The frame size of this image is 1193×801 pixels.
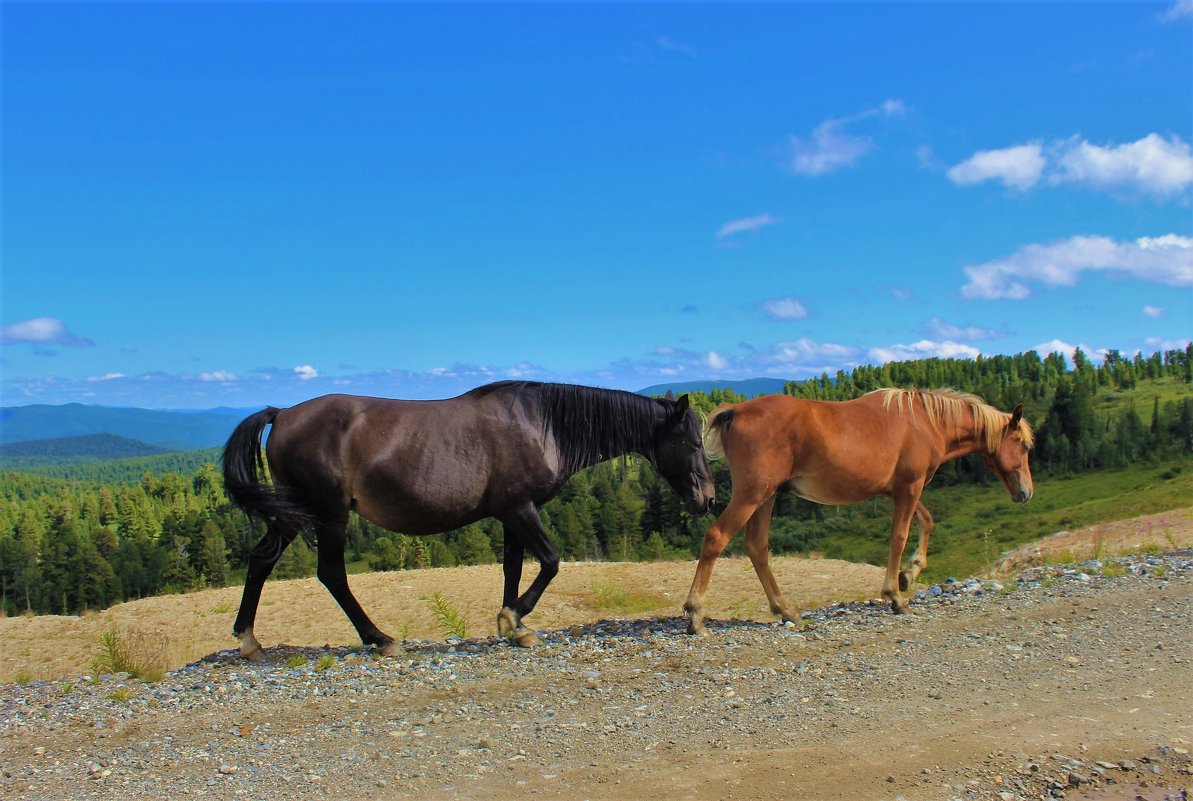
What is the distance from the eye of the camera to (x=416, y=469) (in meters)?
7.92

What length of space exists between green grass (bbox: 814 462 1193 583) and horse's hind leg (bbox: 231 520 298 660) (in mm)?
54339

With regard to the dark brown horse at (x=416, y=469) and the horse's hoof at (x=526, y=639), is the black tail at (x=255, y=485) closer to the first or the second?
the dark brown horse at (x=416, y=469)

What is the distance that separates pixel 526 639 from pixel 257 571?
278 centimetres

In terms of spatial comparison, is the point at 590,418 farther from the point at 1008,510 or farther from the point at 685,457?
the point at 1008,510

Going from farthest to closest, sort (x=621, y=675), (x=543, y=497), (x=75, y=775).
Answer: (x=543, y=497), (x=621, y=675), (x=75, y=775)

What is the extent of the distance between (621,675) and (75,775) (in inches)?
153

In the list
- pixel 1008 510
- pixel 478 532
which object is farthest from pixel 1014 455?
pixel 1008 510

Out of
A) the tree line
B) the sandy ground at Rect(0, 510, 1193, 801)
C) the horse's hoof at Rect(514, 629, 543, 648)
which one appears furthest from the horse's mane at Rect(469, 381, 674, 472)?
the tree line

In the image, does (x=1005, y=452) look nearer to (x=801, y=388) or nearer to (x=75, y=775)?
(x=75, y=775)

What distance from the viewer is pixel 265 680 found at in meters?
7.18

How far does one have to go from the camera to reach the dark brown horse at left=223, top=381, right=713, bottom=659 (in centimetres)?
786

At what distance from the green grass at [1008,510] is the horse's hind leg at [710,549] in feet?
171

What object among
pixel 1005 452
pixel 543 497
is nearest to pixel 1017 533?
pixel 1005 452

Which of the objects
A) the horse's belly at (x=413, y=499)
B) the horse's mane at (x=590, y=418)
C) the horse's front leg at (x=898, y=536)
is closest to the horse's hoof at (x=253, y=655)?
the horse's belly at (x=413, y=499)
